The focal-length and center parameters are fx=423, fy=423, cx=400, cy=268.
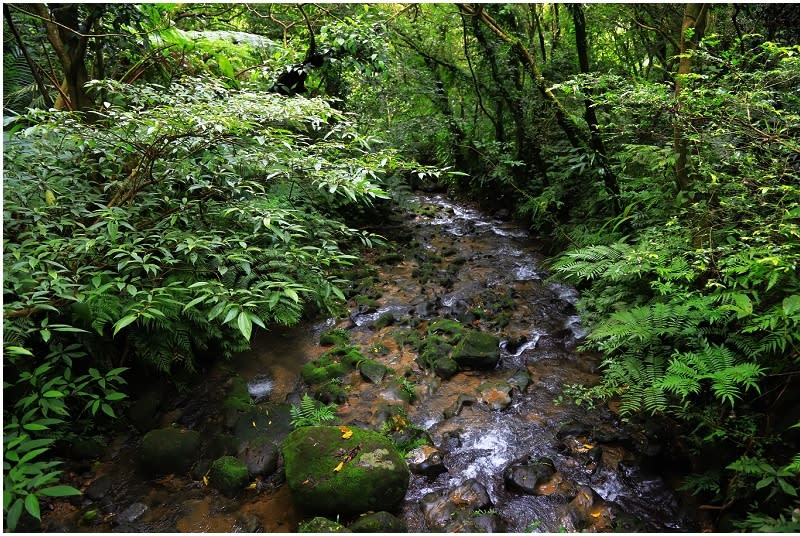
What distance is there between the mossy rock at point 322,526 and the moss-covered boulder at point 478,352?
105 inches

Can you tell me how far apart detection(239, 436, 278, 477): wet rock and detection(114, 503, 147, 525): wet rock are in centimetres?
80

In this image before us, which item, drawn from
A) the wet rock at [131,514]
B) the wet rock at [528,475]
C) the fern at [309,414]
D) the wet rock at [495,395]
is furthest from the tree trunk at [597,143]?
the wet rock at [131,514]

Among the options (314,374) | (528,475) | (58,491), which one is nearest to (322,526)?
(58,491)

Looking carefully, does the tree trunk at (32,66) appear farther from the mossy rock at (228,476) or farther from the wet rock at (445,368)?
the wet rock at (445,368)

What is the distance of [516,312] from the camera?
6.54 meters

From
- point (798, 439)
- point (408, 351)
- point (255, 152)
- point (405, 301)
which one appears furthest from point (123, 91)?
point (798, 439)

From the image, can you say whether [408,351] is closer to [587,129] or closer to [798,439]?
[798,439]

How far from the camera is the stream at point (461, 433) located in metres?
3.32

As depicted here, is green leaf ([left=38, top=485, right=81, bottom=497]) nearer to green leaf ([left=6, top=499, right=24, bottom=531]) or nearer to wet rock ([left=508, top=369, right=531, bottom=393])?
green leaf ([left=6, top=499, right=24, bottom=531])

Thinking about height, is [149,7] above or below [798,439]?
above

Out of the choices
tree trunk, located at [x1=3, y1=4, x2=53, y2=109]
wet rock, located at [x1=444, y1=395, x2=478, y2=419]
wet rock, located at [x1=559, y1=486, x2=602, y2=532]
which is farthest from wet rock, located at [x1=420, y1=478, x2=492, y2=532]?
tree trunk, located at [x1=3, y1=4, x2=53, y2=109]

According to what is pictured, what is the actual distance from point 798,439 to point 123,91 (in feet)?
19.8

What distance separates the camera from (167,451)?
3699 millimetres

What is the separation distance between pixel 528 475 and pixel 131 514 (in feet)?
10.6
